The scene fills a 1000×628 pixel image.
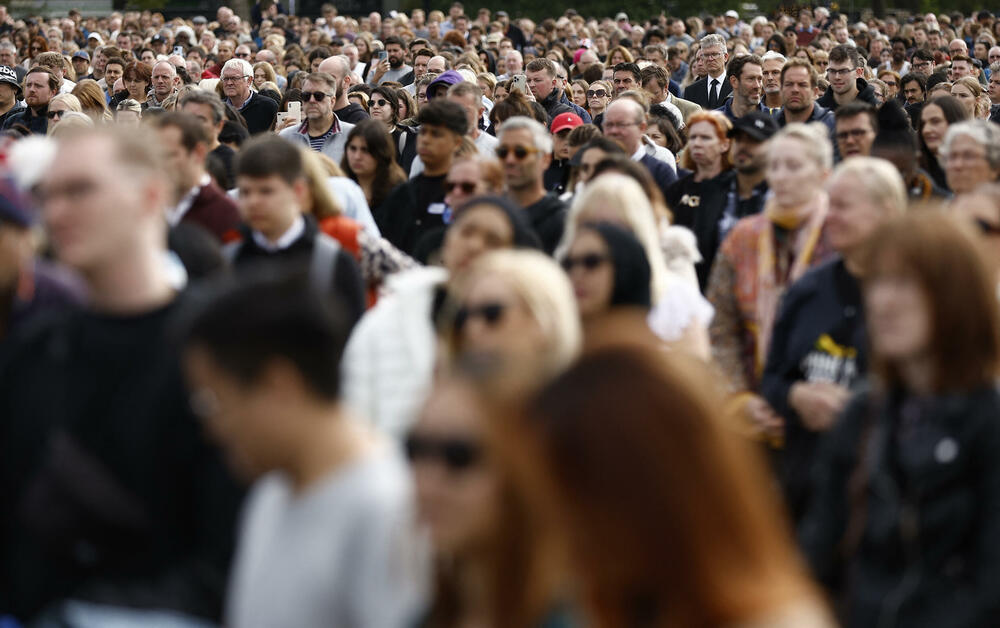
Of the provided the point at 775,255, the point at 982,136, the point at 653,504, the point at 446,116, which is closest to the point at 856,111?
the point at 982,136

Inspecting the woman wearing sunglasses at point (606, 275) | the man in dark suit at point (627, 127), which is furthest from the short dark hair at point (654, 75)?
the woman wearing sunglasses at point (606, 275)

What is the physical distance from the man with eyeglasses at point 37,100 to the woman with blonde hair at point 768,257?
9.52m

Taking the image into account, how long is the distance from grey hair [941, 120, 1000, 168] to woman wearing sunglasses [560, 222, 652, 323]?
3032mm

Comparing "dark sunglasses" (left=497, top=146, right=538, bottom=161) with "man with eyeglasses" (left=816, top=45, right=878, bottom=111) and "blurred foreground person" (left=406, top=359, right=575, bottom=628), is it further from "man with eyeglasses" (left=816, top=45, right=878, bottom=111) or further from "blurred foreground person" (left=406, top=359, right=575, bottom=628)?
"man with eyeglasses" (left=816, top=45, right=878, bottom=111)

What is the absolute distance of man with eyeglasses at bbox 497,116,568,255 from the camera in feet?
25.9

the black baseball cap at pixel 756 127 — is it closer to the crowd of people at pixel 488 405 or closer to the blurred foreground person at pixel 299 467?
the crowd of people at pixel 488 405

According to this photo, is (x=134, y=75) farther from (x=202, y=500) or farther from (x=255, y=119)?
(x=202, y=500)

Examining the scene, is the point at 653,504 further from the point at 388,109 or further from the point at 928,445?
the point at 388,109

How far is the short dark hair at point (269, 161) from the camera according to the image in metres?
6.38

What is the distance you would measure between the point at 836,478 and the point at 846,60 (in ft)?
36.9

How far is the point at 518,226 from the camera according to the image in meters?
5.61

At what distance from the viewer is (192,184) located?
7406 mm

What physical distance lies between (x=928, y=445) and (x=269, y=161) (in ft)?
11.8

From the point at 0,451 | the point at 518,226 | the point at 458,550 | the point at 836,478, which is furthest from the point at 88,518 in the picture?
the point at 518,226
